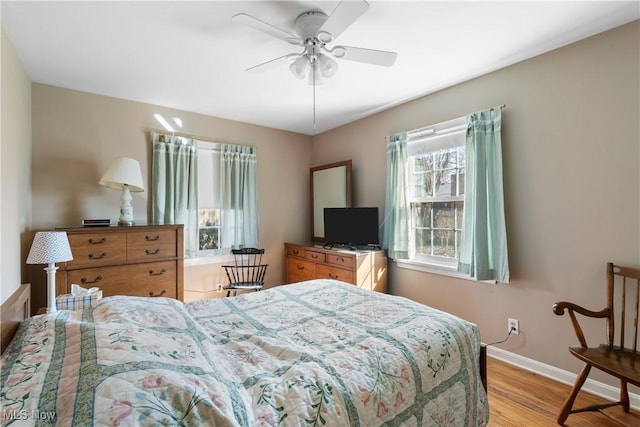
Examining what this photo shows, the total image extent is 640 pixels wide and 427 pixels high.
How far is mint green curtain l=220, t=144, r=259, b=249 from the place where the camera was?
12.7 ft

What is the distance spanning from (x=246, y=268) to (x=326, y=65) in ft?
9.38

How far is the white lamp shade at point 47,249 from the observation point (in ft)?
5.82

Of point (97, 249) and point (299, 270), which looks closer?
point (97, 249)

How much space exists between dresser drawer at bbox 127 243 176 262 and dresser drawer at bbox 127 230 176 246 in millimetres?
38

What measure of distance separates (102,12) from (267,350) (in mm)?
2259

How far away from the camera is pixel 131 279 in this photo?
2.76 metres

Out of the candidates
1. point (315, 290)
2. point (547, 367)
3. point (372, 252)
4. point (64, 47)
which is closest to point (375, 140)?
point (372, 252)

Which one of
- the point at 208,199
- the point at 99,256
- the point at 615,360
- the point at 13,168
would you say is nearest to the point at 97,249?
the point at 99,256

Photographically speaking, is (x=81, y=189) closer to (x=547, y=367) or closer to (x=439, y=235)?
(x=439, y=235)

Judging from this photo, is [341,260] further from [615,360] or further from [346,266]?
[615,360]

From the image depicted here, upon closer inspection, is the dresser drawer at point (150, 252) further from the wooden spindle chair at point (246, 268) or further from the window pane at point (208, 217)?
the wooden spindle chair at point (246, 268)

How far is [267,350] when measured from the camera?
3.95 ft

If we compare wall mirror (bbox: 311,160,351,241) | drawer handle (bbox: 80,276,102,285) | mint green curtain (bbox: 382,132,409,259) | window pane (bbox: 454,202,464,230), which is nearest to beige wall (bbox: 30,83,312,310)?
drawer handle (bbox: 80,276,102,285)

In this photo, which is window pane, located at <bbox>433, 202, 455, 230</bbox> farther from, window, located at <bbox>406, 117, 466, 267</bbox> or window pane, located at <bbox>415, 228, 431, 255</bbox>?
window pane, located at <bbox>415, 228, 431, 255</bbox>
